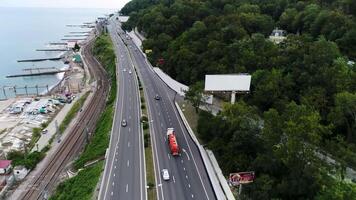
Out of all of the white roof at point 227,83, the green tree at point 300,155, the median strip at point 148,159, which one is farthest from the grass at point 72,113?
the green tree at point 300,155

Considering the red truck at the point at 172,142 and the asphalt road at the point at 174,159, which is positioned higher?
the red truck at the point at 172,142

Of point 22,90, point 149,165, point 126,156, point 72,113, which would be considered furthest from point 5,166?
point 22,90

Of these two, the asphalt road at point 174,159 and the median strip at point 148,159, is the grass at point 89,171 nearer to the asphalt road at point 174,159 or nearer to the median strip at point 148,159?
the median strip at point 148,159

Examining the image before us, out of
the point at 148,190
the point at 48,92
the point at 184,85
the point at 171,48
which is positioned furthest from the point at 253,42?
the point at 48,92

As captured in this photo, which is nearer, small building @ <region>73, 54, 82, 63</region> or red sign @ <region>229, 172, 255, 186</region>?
red sign @ <region>229, 172, 255, 186</region>

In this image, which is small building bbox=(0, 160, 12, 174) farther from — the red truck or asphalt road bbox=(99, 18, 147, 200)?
the red truck

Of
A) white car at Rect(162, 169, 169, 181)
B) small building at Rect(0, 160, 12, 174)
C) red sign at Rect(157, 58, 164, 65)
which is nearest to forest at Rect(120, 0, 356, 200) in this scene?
red sign at Rect(157, 58, 164, 65)
